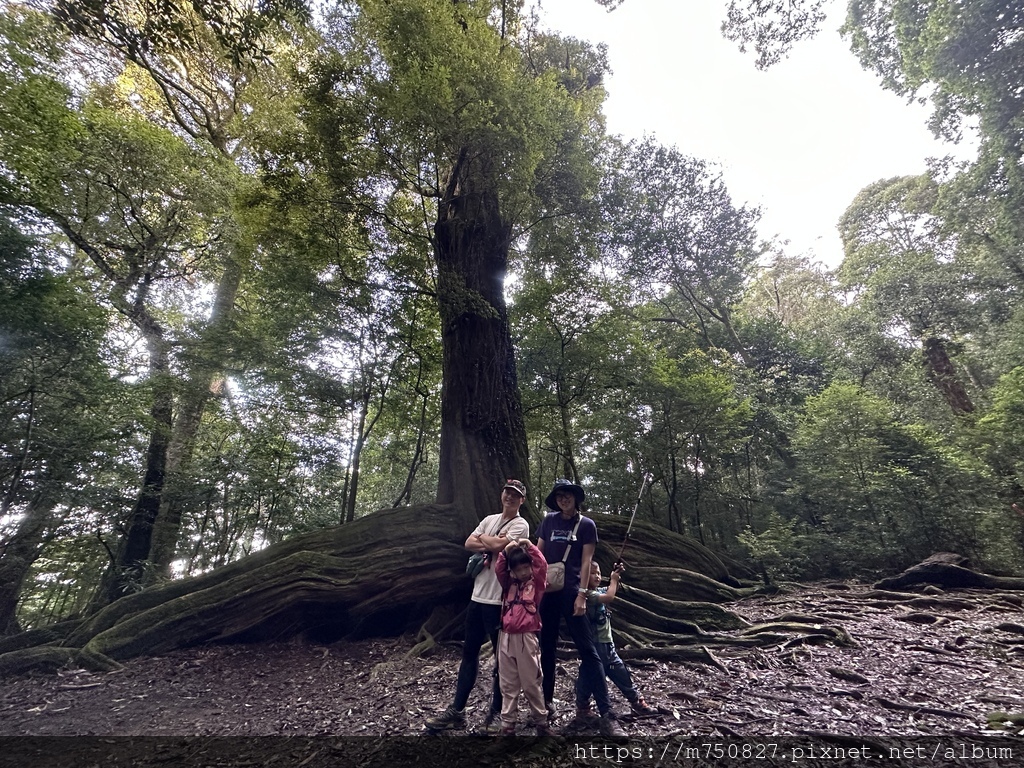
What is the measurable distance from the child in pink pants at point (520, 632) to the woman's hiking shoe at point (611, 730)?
1.32 feet

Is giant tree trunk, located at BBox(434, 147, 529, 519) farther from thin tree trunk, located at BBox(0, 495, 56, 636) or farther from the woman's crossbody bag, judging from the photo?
thin tree trunk, located at BBox(0, 495, 56, 636)

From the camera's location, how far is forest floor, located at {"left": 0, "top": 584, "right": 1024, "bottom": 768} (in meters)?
2.67

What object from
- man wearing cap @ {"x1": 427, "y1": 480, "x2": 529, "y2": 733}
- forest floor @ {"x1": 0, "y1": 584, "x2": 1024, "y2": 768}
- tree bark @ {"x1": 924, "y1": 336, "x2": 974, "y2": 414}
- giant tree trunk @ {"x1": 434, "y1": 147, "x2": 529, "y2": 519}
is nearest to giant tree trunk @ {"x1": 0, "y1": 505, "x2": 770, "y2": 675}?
forest floor @ {"x1": 0, "y1": 584, "x2": 1024, "y2": 768}

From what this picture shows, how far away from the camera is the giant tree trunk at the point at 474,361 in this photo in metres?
6.02

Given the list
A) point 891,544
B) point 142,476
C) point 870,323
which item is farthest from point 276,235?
point 870,323

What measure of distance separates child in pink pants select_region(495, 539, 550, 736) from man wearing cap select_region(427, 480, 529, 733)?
0.60ft

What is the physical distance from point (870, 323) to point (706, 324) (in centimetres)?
539

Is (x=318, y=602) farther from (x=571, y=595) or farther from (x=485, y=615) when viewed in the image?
(x=571, y=595)

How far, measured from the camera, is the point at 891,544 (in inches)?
348

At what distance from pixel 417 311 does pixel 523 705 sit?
7085mm

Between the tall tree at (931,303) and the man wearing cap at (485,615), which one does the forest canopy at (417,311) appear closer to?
the tall tree at (931,303)

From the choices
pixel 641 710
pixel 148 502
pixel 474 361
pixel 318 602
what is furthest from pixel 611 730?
pixel 148 502

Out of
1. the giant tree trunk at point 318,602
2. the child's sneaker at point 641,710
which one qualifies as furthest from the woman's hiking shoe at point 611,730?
the giant tree trunk at point 318,602

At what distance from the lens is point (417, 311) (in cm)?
871
